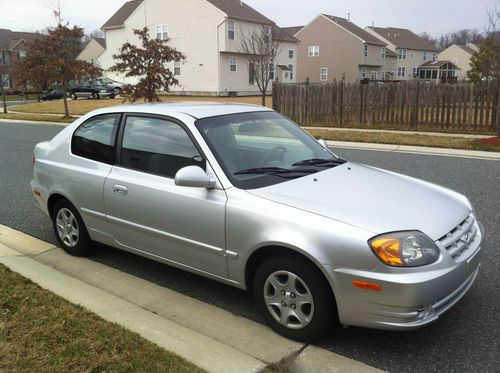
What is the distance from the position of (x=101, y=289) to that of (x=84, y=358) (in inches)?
52.6

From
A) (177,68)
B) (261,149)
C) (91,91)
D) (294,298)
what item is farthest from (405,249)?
(177,68)

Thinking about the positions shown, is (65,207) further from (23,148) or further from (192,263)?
(23,148)

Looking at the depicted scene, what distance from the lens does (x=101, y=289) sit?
423cm

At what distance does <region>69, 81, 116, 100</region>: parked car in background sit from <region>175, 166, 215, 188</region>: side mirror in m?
37.7

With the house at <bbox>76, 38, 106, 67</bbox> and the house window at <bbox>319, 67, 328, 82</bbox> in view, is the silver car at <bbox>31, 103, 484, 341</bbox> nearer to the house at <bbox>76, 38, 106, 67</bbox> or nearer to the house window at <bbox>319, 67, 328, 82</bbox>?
the house window at <bbox>319, 67, 328, 82</bbox>

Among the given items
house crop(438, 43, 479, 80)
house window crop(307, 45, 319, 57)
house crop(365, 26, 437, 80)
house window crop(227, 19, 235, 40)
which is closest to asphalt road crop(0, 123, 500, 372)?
house window crop(227, 19, 235, 40)

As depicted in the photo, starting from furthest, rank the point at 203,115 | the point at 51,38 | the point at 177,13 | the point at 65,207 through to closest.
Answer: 1. the point at 177,13
2. the point at 51,38
3. the point at 65,207
4. the point at 203,115

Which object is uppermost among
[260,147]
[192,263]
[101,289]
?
[260,147]

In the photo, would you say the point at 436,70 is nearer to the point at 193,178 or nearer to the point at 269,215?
the point at 193,178

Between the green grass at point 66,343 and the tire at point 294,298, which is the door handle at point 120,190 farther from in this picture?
the tire at point 294,298

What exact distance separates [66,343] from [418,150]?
10591 mm

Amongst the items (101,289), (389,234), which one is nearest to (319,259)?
(389,234)

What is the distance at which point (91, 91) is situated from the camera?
3941 cm

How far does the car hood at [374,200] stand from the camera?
3.11 metres
